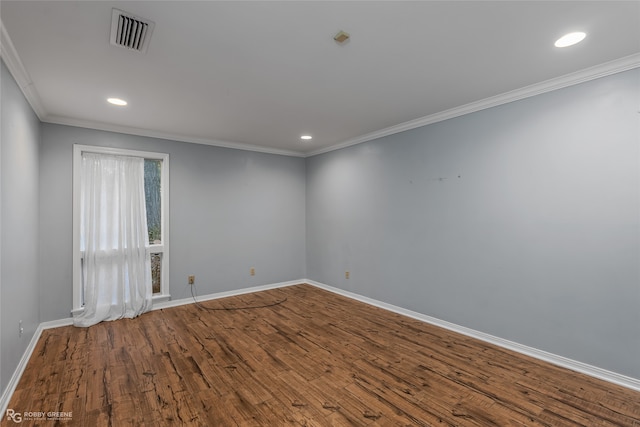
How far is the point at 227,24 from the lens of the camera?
72.1 inches

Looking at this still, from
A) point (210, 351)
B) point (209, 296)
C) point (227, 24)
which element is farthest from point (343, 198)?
point (227, 24)

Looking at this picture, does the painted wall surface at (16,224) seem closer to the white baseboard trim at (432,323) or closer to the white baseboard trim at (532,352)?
the white baseboard trim at (432,323)

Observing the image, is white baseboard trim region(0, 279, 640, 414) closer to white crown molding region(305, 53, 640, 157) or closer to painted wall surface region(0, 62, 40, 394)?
painted wall surface region(0, 62, 40, 394)

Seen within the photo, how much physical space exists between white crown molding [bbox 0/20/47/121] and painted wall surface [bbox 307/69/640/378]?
3772mm

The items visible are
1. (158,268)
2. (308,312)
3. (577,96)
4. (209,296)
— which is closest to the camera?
(577,96)

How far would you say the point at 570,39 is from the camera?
6.64 ft

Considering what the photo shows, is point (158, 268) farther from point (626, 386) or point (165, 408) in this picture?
point (626, 386)

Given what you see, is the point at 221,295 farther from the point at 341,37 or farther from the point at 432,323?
the point at 341,37

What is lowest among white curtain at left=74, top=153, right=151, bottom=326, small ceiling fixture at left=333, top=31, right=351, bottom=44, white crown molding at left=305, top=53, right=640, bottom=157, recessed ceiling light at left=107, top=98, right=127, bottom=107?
white curtain at left=74, top=153, right=151, bottom=326

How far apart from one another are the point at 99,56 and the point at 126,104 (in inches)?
41.4

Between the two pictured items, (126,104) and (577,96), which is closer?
(577,96)

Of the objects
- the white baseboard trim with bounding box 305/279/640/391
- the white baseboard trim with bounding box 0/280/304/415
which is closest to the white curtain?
the white baseboard trim with bounding box 0/280/304/415

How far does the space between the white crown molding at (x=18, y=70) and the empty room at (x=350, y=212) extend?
2 cm
